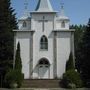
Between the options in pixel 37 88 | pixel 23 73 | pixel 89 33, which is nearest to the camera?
pixel 37 88

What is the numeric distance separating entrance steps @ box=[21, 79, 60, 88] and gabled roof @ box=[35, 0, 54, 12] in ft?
36.0

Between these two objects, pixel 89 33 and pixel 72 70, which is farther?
pixel 89 33

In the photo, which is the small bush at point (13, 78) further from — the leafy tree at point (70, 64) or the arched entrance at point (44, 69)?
the leafy tree at point (70, 64)

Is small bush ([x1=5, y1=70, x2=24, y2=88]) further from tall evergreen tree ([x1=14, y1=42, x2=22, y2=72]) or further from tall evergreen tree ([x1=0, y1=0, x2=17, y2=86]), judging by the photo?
tall evergreen tree ([x1=0, y1=0, x2=17, y2=86])

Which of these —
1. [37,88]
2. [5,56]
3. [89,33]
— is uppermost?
[89,33]

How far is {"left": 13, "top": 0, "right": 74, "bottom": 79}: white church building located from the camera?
176ft

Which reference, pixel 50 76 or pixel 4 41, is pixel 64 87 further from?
pixel 4 41

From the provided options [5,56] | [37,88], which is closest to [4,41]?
[5,56]

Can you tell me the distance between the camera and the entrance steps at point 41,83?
4905 centimetres

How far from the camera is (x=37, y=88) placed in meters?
47.5

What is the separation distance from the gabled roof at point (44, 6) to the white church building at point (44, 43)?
28.2 inches

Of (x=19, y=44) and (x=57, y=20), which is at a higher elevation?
(x=57, y=20)

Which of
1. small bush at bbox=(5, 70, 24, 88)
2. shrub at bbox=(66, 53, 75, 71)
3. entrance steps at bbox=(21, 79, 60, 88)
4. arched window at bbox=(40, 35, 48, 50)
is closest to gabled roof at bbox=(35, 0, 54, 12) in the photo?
arched window at bbox=(40, 35, 48, 50)

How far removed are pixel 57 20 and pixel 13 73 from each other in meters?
11.9
